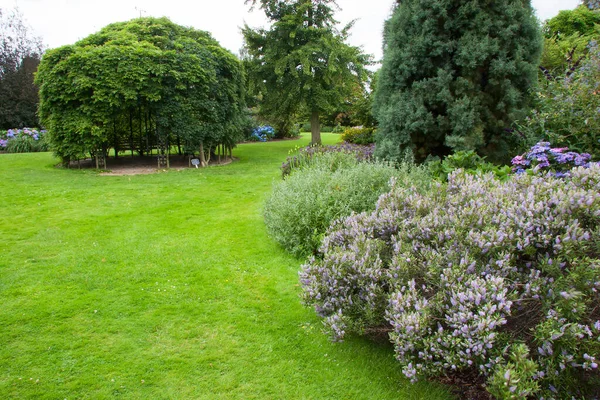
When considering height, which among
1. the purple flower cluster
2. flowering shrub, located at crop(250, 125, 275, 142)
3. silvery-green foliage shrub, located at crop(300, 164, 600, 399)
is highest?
flowering shrub, located at crop(250, 125, 275, 142)

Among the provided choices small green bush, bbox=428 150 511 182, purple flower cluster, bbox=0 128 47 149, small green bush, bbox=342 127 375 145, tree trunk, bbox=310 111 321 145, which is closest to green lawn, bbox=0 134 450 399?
small green bush, bbox=428 150 511 182

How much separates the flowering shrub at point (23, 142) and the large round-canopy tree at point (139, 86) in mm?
6834

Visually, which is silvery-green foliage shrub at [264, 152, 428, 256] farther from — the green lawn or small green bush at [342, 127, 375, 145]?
small green bush at [342, 127, 375, 145]

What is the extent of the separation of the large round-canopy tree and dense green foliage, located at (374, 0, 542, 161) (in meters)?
7.20

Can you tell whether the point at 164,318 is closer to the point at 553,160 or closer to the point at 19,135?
the point at 553,160

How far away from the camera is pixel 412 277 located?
101 inches

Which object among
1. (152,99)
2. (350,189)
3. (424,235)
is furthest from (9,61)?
(424,235)

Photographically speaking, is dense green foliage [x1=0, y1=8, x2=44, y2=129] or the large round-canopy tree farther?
dense green foliage [x1=0, y1=8, x2=44, y2=129]

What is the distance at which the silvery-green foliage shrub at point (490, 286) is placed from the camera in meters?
1.98

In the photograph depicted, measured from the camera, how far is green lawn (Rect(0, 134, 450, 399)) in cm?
263

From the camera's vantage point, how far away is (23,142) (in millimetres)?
16875

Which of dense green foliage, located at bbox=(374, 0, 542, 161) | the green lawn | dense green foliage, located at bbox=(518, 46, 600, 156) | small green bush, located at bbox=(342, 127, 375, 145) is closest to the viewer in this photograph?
the green lawn

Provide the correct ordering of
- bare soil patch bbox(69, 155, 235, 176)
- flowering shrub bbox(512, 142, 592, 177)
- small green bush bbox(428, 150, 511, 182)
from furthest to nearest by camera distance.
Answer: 1. bare soil patch bbox(69, 155, 235, 176)
2. small green bush bbox(428, 150, 511, 182)
3. flowering shrub bbox(512, 142, 592, 177)

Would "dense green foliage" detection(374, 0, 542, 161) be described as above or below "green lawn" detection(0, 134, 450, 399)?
above
